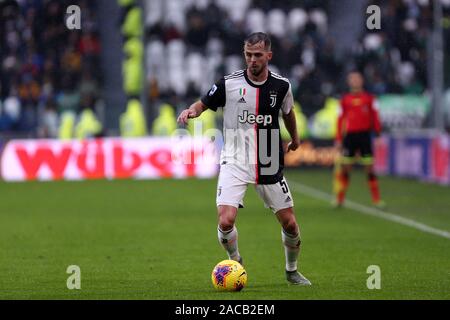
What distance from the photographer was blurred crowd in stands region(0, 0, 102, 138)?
31.6 meters

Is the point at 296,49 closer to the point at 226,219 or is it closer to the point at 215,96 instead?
the point at 215,96

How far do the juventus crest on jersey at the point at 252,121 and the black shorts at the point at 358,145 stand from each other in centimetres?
932

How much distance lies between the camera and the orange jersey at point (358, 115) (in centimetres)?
1834

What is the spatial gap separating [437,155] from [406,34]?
989 centimetres

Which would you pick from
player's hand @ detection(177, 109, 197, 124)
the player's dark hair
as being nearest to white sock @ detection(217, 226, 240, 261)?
player's hand @ detection(177, 109, 197, 124)

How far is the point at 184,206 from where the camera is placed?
19.5 metres

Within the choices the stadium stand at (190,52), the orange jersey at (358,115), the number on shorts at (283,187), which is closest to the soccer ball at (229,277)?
the number on shorts at (283,187)

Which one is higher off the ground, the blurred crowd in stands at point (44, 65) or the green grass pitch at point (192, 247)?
the blurred crowd in stands at point (44, 65)

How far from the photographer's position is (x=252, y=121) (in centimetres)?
930

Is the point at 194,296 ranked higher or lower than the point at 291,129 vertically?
lower

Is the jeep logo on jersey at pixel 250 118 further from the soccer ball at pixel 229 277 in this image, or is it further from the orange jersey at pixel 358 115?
the orange jersey at pixel 358 115

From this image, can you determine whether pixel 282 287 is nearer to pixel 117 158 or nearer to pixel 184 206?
pixel 184 206

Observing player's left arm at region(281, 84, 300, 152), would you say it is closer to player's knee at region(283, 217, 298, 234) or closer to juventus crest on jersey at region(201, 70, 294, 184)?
Answer: juventus crest on jersey at region(201, 70, 294, 184)
